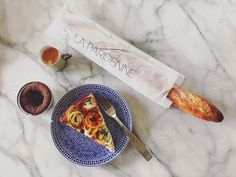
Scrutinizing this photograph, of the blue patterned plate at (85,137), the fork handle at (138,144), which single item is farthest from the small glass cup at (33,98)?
Answer: the fork handle at (138,144)

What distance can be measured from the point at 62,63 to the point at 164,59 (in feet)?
0.73

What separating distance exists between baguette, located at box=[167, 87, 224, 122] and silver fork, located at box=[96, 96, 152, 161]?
11cm

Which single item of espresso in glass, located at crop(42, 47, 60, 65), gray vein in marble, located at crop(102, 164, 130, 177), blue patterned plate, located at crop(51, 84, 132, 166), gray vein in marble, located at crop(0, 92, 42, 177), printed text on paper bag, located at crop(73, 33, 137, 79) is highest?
printed text on paper bag, located at crop(73, 33, 137, 79)

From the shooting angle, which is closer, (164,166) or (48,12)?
(164,166)

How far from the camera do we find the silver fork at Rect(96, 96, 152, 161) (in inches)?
40.6

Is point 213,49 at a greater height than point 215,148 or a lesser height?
greater

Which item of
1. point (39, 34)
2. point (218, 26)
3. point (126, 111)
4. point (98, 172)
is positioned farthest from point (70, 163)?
point (218, 26)

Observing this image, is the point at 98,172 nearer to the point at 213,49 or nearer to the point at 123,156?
the point at 123,156

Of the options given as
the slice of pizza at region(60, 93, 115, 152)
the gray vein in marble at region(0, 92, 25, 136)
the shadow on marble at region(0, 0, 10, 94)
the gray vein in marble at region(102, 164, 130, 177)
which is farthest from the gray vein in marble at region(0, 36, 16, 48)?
the gray vein in marble at region(102, 164, 130, 177)

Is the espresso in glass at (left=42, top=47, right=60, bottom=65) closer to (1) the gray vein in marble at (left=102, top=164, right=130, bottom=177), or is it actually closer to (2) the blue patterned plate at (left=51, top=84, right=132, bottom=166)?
(2) the blue patterned plate at (left=51, top=84, right=132, bottom=166)

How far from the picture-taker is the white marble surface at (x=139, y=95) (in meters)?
1.04

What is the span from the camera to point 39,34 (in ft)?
3.73

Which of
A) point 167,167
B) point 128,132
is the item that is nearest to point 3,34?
point 128,132

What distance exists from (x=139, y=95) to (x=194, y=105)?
0.13 metres
